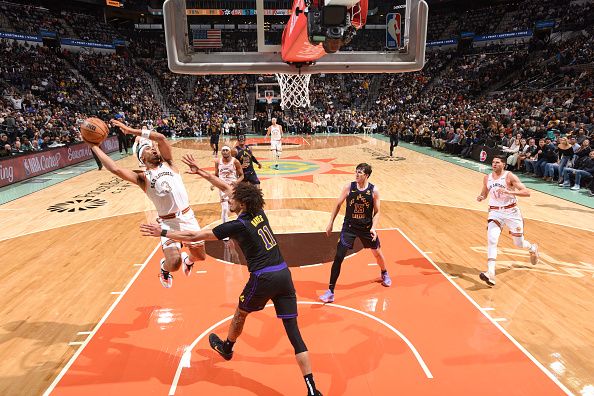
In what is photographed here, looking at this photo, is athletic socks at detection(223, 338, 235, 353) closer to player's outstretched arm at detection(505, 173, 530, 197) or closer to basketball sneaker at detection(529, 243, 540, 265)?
player's outstretched arm at detection(505, 173, 530, 197)

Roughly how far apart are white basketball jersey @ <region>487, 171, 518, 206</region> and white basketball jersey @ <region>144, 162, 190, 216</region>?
4.77 meters

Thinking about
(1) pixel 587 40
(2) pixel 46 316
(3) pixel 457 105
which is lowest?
(2) pixel 46 316

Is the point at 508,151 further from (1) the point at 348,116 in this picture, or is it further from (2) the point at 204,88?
(2) the point at 204,88

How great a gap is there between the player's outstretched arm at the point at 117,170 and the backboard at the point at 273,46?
1.92 meters

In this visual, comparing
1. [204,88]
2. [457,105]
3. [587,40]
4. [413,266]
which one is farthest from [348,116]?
[413,266]

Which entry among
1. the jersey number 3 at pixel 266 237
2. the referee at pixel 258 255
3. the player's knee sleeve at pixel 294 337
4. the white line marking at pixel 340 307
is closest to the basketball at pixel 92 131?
the referee at pixel 258 255

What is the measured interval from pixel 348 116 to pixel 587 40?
17.2 meters

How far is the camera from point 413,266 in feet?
23.5

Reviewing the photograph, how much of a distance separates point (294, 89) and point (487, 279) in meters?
15.2

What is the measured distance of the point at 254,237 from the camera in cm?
390

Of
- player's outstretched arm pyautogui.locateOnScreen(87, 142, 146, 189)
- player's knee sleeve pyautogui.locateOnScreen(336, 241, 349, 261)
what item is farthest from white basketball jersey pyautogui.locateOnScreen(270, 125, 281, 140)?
player's outstretched arm pyautogui.locateOnScreen(87, 142, 146, 189)

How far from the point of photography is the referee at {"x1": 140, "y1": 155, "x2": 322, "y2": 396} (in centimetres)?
383

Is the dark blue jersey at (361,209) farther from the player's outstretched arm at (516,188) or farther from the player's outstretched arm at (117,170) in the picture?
the player's outstretched arm at (117,170)

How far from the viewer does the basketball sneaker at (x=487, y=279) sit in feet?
21.0
